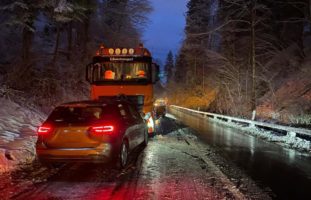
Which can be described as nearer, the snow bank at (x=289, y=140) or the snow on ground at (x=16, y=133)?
the snow on ground at (x=16, y=133)

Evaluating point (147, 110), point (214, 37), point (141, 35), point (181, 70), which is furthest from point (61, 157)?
point (181, 70)

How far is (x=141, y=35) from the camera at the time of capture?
174ft

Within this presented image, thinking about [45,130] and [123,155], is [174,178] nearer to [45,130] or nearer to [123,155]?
[123,155]

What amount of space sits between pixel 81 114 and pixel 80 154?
1.22 meters

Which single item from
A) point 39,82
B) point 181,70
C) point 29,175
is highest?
point 181,70

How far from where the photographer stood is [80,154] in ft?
28.2

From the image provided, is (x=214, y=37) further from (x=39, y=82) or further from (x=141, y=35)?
(x=39, y=82)

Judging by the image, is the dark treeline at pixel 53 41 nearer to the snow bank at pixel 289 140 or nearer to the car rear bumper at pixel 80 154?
the car rear bumper at pixel 80 154

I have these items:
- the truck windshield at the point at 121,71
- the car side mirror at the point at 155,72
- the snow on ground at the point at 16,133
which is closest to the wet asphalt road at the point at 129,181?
the snow on ground at the point at 16,133

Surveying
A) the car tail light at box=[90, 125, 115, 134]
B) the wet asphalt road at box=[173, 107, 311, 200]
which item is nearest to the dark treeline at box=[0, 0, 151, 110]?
the car tail light at box=[90, 125, 115, 134]

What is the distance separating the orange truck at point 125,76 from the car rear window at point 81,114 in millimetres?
5839

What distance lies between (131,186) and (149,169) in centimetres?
178

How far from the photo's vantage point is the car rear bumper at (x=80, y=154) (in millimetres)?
8578

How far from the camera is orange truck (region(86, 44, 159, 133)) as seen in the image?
15.7 meters
